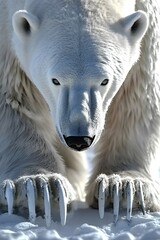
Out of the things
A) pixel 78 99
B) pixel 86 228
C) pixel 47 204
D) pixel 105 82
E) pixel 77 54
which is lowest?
pixel 86 228

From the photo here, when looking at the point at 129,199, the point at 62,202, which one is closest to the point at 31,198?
the point at 62,202

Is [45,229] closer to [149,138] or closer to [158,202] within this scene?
[158,202]

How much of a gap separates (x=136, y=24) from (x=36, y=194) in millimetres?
1069

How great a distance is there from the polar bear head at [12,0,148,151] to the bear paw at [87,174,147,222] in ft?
1.25

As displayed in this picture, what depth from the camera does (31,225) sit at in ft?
13.1

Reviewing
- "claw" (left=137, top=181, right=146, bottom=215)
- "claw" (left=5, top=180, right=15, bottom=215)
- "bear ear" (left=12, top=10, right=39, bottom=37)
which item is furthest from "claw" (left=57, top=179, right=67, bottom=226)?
"bear ear" (left=12, top=10, right=39, bottom=37)

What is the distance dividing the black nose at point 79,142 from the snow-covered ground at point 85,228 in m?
0.38

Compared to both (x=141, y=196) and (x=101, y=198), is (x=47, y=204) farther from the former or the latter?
(x=141, y=196)

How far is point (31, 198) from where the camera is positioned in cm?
418

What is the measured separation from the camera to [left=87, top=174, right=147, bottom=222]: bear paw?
4277 millimetres

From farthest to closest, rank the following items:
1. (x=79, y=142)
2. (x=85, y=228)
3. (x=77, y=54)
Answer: (x=77, y=54) < (x=79, y=142) < (x=85, y=228)

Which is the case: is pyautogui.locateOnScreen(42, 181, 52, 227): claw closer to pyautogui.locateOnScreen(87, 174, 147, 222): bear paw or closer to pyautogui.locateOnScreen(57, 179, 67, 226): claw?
pyautogui.locateOnScreen(57, 179, 67, 226): claw

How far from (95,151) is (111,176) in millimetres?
632

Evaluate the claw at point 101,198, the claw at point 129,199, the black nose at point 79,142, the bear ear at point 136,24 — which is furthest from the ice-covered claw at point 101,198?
the bear ear at point 136,24
